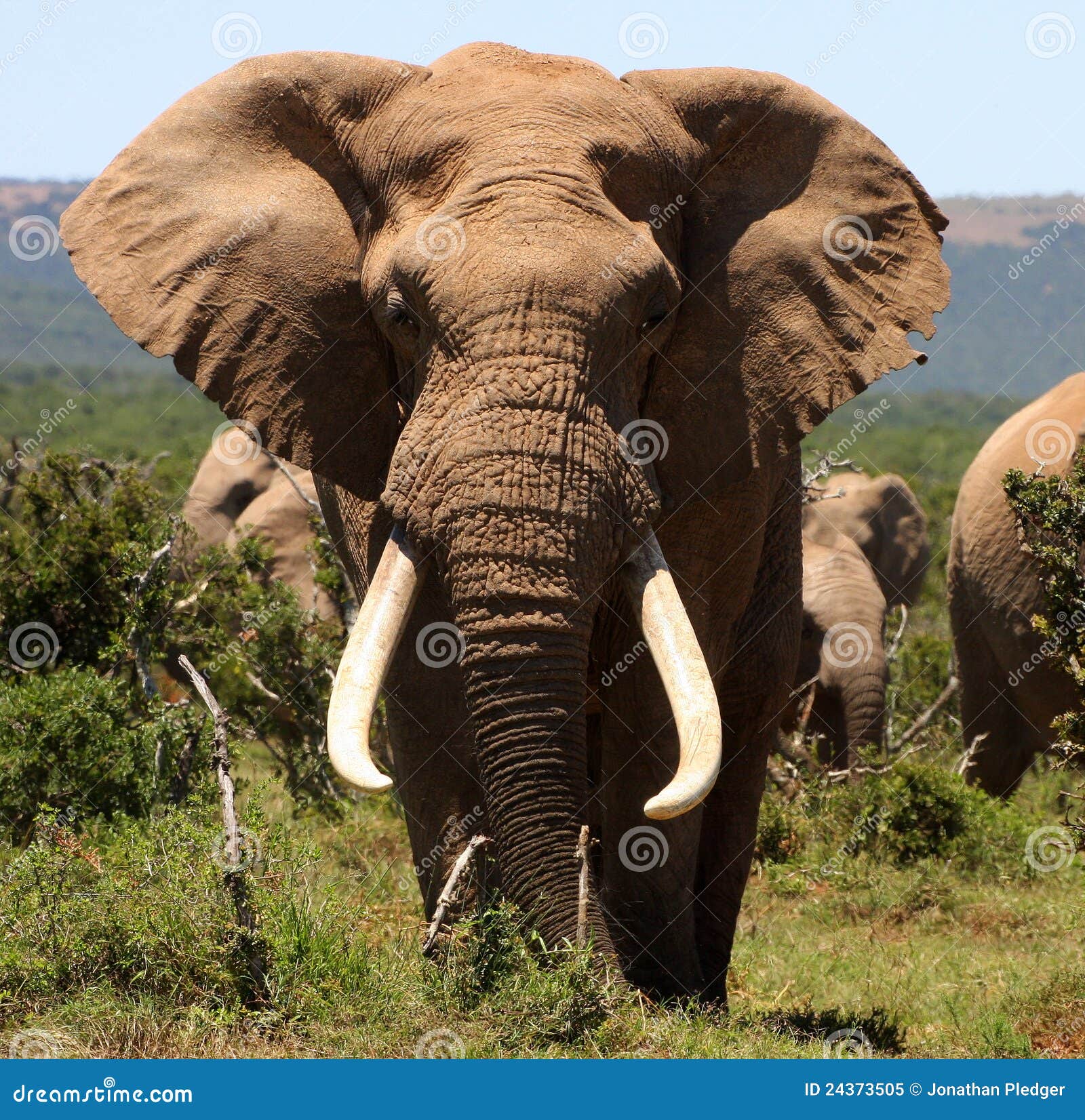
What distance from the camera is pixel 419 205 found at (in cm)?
470

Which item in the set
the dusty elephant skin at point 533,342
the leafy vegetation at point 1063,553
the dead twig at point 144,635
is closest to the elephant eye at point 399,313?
the dusty elephant skin at point 533,342

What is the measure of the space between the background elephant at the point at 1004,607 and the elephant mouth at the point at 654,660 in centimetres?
394

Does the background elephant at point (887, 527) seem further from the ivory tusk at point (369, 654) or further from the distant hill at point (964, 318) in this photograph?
the distant hill at point (964, 318)

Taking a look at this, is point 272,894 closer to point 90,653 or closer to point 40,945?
point 40,945

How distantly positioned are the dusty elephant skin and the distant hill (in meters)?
116

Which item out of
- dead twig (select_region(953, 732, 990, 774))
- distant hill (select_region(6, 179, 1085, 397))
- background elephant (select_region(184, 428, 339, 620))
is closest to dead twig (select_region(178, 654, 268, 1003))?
dead twig (select_region(953, 732, 990, 774))

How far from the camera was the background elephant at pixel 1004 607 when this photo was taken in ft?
27.5

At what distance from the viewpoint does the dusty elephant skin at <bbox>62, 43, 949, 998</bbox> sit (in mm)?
4293

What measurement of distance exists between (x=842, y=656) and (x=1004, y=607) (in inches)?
63.6

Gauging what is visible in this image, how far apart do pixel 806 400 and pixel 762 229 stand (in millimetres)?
513

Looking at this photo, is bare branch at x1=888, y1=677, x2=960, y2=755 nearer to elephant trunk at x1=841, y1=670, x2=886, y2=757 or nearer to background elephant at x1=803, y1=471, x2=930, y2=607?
elephant trunk at x1=841, y1=670, x2=886, y2=757

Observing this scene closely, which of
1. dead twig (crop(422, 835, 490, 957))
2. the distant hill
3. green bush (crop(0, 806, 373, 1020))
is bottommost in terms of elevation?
the distant hill

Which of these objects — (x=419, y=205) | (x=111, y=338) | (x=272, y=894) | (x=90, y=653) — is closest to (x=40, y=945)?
(x=272, y=894)

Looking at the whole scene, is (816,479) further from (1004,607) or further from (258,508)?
(258,508)
